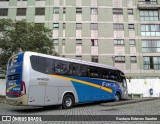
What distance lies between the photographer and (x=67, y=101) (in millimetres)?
13461

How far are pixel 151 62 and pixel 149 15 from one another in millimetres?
8489

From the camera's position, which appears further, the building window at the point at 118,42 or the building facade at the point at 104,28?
the building window at the point at 118,42

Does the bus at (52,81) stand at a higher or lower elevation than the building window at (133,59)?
lower

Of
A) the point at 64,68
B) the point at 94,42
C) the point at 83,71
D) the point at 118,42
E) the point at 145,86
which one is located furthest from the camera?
the point at 118,42

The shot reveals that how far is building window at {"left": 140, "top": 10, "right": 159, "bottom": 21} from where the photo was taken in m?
33.1

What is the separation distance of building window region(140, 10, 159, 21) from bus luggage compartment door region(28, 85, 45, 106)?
26.8 metres

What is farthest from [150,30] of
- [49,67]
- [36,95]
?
[36,95]

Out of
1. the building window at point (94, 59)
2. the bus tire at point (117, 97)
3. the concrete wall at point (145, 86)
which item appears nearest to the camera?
the bus tire at point (117, 97)

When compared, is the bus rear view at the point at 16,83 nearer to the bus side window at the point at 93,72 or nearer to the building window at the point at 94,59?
the bus side window at the point at 93,72

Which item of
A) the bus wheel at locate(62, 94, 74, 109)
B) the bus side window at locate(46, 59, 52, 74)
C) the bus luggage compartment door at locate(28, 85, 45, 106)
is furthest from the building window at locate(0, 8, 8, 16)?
the bus luggage compartment door at locate(28, 85, 45, 106)

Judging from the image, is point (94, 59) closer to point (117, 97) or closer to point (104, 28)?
point (104, 28)

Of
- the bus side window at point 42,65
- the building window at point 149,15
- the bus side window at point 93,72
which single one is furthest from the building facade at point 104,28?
the bus side window at point 42,65

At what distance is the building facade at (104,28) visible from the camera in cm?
3123

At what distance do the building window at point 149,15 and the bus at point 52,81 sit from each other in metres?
20.2
